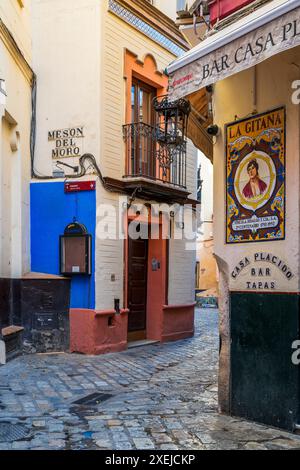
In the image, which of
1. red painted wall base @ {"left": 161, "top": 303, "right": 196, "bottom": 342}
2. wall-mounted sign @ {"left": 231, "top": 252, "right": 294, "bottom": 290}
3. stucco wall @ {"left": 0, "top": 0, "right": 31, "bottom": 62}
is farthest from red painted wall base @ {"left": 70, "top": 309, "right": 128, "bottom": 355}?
stucco wall @ {"left": 0, "top": 0, "right": 31, "bottom": 62}

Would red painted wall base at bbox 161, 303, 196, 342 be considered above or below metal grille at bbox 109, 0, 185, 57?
below

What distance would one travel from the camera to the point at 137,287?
12.0 m

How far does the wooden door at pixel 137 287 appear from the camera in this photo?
1164 cm

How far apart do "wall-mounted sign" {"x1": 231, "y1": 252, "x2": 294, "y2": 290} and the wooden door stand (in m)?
5.86

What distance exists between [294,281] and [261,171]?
1.25 metres

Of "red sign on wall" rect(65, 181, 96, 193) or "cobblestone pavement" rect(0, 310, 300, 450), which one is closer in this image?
"cobblestone pavement" rect(0, 310, 300, 450)

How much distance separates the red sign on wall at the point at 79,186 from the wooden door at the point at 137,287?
1947 mm

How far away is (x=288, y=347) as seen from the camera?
204 inches

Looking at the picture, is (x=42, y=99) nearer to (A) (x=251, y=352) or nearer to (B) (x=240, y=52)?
(B) (x=240, y=52)

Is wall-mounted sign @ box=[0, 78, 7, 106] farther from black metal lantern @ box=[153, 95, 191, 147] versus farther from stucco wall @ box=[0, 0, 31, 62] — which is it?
black metal lantern @ box=[153, 95, 191, 147]

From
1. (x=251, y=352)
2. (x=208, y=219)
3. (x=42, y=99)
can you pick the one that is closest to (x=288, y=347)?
(x=251, y=352)

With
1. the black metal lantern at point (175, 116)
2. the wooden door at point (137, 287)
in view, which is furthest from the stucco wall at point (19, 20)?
the wooden door at point (137, 287)

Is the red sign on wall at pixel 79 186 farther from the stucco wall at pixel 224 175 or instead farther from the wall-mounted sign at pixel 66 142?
the stucco wall at pixel 224 175

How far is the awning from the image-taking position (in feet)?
14.4
